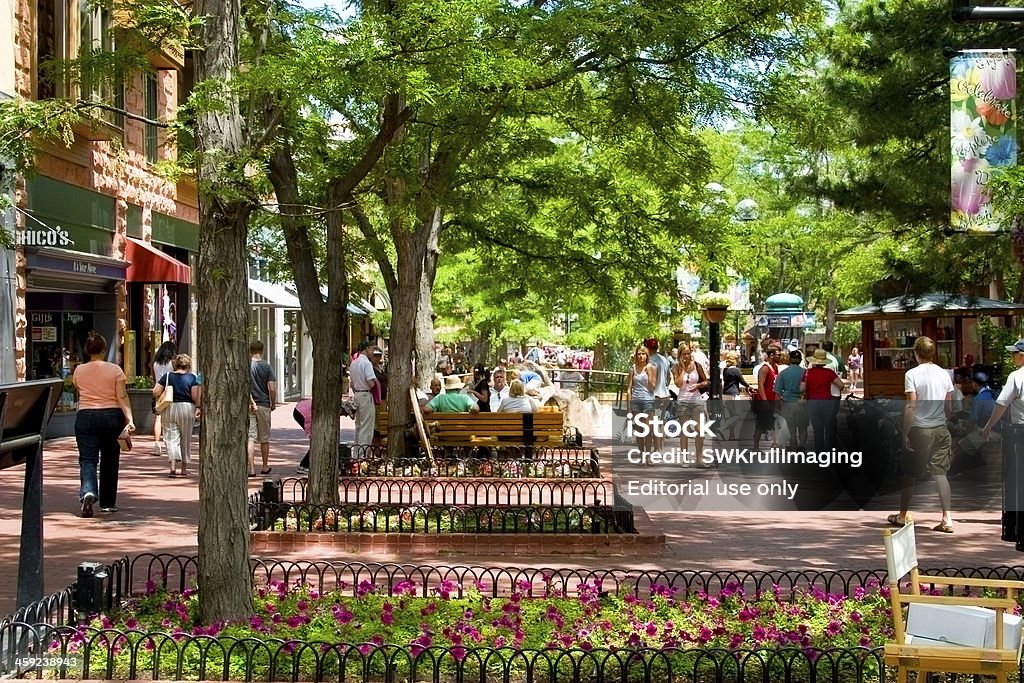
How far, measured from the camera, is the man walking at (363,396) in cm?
1838

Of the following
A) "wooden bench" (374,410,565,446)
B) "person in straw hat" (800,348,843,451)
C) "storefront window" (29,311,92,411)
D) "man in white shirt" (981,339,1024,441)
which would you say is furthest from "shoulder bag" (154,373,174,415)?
"man in white shirt" (981,339,1024,441)

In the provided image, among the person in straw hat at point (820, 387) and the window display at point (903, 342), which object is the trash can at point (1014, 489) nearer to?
the person in straw hat at point (820, 387)

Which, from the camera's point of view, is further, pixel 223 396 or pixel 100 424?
pixel 100 424

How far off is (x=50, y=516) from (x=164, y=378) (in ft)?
15.0

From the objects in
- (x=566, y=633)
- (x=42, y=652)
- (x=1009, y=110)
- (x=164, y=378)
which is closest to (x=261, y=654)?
(x=42, y=652)

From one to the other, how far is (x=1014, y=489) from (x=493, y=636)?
619 centimetres

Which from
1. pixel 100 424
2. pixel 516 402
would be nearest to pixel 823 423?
pixel 516 402

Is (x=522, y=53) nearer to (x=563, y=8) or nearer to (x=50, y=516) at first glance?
(x=563, y=8)

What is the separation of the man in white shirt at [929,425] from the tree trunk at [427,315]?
8.09m

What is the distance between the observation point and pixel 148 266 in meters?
25.5

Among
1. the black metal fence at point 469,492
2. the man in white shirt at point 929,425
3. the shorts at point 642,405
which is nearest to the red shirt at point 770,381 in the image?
the shorts at point 642,405

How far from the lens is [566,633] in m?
7.20

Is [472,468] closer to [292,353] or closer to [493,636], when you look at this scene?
[493,636]

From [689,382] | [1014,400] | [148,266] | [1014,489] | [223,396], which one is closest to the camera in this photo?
[223,396]
